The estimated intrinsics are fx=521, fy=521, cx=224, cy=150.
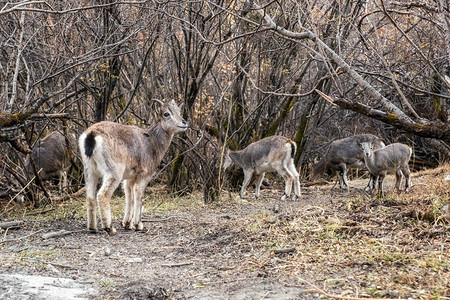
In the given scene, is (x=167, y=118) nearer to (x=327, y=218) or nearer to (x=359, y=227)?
(x=327, y=218)

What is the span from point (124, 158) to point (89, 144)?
2.28ft

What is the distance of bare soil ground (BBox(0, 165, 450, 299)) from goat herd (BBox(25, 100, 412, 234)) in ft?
1.77

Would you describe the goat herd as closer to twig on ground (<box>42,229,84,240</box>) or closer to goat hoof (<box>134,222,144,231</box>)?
goat hoof (<box>134,222,144,231</box>)

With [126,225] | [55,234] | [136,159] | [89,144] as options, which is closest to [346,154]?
[136,159]

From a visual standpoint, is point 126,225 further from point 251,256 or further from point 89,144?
point 251,256

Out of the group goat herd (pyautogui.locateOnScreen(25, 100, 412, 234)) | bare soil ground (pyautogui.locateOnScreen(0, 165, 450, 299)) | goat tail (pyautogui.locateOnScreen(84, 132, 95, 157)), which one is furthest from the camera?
goat herd (pyautogui.locateOnScreen(25, 100, 412, 234))

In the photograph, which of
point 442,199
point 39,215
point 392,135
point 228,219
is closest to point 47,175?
point 39,215

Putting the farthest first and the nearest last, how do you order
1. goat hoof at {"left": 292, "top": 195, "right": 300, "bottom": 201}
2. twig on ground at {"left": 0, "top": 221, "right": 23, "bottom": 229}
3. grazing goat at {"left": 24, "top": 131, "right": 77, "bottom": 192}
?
grazing goat at {"left": 24, "top": 131, "right": 77, "bottom": 192}, goat hoof at {"left": 292, "top": 195, "right": 300, "bottom": 201}, twig on ground at {"left": 0, "top": 221, "right": 23, "bottom": 229}

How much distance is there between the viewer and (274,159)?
40.0 feet

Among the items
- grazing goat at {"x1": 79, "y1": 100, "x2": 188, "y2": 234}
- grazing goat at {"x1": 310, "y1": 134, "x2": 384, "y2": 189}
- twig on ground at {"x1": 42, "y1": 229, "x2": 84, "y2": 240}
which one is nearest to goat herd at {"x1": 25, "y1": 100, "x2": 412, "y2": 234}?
grazing goat at {"x1": 79, "y1": 100, "x2": 188, "y2": 234}

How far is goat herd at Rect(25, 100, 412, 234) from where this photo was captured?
7.45 m

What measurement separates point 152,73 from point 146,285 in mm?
7481

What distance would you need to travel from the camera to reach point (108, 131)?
764 cm

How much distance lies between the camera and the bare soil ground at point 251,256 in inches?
175
